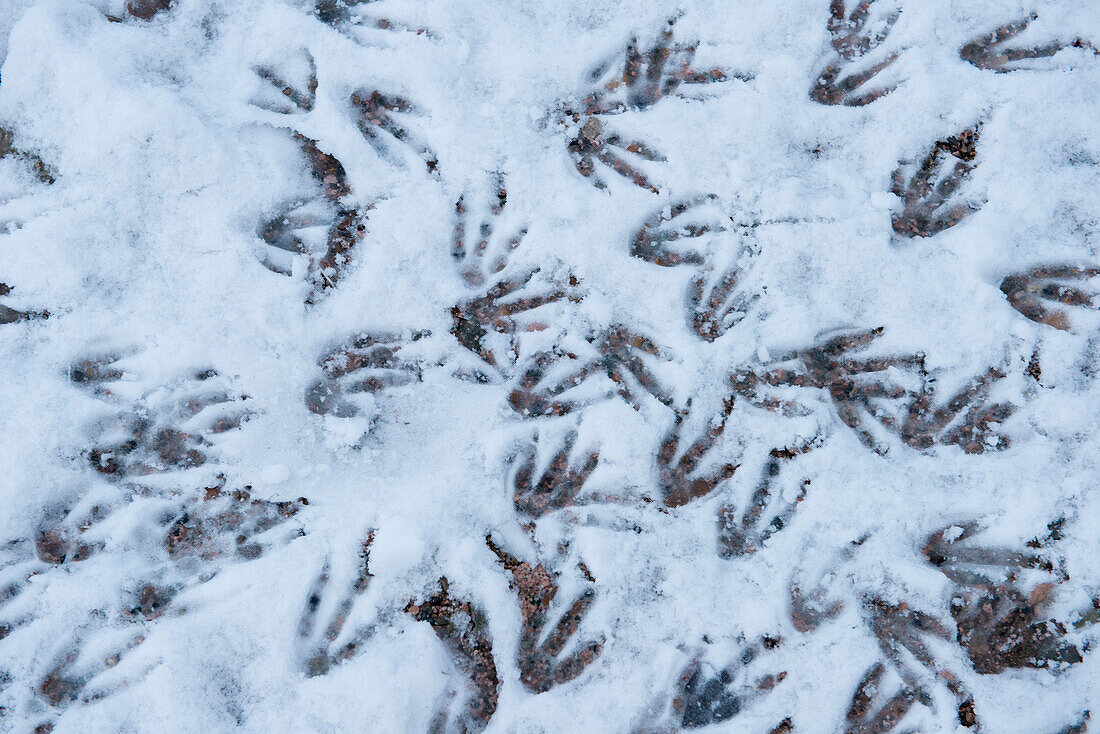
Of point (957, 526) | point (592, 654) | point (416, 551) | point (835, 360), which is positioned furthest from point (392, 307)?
point (957, 526)

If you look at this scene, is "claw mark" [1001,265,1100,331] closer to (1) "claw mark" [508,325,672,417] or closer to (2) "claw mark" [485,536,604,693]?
(1) "claw mark" [508,325,672,417]

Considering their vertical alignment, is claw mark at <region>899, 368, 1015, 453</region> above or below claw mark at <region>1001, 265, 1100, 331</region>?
below

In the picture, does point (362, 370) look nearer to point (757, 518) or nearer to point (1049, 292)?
point (757, 518)

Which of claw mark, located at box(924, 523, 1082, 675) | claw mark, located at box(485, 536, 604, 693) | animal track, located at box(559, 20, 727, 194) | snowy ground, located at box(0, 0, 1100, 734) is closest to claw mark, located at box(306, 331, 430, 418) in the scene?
snowy ground, located at box(0, 0, 1100, 734)

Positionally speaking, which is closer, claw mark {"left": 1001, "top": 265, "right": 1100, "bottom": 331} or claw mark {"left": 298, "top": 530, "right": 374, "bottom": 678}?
A: claw mark {"left": 298, "top": 530, "right": 374, "bottom": 678}

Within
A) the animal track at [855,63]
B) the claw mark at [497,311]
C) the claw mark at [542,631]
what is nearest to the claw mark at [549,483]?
the claw mark at [542,631]

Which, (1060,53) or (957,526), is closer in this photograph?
(957,526)

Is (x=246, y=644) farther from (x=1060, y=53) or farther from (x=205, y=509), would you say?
(x=1060, y=53)

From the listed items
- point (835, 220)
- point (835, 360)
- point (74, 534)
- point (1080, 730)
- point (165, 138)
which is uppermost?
point (165, 138)

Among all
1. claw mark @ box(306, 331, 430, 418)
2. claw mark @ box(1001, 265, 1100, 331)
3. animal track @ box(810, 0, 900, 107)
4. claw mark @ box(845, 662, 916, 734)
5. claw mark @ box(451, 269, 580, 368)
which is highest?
animal track @ box(810, 0, 900, 107)
